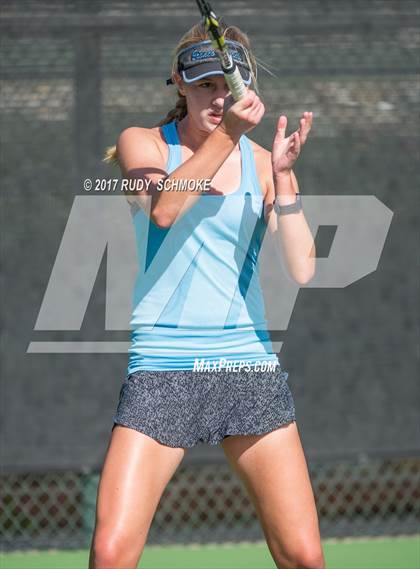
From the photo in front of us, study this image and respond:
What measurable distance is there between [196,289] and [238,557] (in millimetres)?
2256

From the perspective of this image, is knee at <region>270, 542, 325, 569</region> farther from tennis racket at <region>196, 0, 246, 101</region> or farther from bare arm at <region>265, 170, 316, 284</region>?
tennis racket at <region>196, 0, 246, 101</region>

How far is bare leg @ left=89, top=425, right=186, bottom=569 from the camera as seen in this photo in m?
2.70

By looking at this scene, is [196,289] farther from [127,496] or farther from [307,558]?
[307,558]

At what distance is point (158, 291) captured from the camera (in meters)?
2.97

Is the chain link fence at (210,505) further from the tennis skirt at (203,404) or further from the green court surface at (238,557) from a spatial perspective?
the tennis skirt at (203,404)

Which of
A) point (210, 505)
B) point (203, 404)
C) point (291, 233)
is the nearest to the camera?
point (203, 404)

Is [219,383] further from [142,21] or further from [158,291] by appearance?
[142,21]

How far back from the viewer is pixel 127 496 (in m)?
2.74

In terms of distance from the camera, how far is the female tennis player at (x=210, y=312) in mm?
2830

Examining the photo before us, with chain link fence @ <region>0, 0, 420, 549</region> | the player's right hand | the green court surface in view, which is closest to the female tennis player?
the player's right hand

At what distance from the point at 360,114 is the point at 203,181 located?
2.28 metres

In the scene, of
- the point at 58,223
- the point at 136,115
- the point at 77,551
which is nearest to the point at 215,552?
the point at 77,551

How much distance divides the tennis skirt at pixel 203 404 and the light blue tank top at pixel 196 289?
4 centimetres

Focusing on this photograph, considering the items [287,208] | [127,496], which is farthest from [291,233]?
[127,496]
